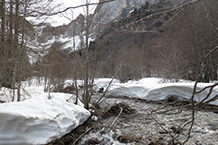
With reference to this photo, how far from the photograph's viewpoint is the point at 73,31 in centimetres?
437

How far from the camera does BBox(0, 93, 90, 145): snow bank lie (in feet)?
6.00

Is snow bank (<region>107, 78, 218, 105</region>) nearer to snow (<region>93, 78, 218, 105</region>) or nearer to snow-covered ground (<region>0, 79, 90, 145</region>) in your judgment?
snow (<region>93, 78, 218, 105</region>)

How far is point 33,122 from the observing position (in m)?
2.09

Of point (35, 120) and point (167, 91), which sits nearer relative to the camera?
point (35, 120)

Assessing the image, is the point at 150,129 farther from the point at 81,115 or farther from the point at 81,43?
the point at 81,43

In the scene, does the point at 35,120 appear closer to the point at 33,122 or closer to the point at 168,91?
the point at 33,122

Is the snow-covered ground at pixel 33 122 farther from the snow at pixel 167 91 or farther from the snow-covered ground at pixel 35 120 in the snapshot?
the snow at pixel 167 91

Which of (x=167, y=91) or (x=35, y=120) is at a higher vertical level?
(x=35, y=120)

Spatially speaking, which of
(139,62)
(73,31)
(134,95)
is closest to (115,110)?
(73,31)

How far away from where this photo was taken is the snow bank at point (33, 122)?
183 cm

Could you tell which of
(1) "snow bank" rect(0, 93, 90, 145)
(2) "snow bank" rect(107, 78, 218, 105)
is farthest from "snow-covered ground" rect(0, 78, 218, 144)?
(2) "snow bank" rect(107, 78, 218, 105)

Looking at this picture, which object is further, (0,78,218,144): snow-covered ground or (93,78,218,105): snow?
(93,78,218,105): snow

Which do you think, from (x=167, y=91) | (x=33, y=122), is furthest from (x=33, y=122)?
(x=167, y=91)

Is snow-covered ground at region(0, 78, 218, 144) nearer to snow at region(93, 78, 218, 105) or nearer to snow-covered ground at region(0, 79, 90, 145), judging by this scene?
snow-covered ground at region(0, 79, 90, 145)
